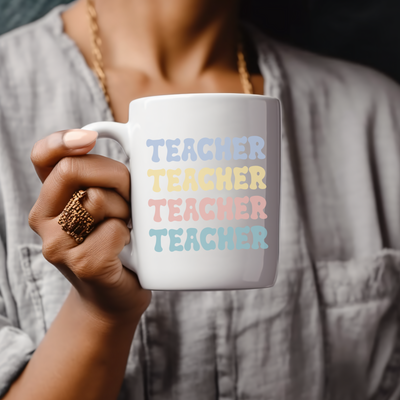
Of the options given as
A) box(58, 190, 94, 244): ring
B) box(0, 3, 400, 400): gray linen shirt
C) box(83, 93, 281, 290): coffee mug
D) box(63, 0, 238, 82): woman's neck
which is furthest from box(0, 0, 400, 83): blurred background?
box(58, 190, 94, 244): ring

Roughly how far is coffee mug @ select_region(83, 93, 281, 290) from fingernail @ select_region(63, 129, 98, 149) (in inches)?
0.6

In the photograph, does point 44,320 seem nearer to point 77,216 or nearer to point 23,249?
point 23,249

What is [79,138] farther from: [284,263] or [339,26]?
[339,26]

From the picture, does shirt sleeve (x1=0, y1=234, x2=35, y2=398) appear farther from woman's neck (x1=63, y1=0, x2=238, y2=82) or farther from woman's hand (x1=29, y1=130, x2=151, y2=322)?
woman's neck (x1=63, y1=0, x2=238, y2=82)

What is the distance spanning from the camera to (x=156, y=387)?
835mm

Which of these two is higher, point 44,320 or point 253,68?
point 253,68

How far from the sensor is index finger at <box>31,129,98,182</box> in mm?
490

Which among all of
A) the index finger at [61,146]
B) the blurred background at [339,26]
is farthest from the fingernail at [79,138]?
the blurred background at [339,26]

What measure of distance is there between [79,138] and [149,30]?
1.94 ft

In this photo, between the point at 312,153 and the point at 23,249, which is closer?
the point at 23,249

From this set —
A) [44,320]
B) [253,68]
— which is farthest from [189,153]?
[253,68]

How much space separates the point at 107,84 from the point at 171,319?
1.63ft

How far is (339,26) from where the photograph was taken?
1.28 metres

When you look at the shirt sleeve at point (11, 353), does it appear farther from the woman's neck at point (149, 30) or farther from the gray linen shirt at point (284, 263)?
the woman's neck at point (149, 30)
